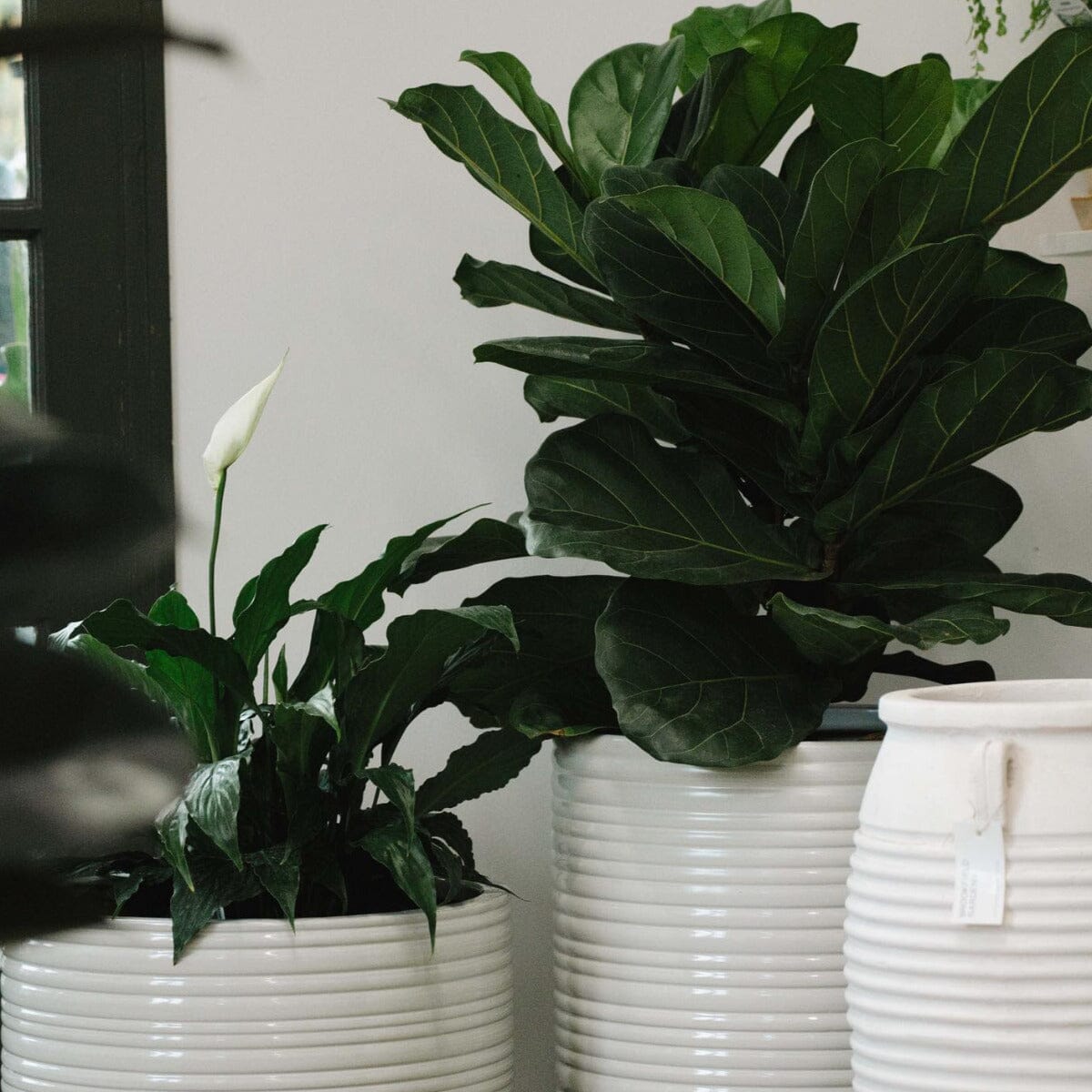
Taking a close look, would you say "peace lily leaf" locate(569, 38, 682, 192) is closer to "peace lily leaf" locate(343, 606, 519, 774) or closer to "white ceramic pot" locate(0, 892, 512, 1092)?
"peace lily leaf" locate(343, 606, 519, 774)

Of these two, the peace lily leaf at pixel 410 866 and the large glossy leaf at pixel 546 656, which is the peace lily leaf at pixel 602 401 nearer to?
the large glossy leaf at pixel 546 656

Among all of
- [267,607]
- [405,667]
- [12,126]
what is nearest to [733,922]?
[405,667]

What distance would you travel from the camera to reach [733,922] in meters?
0.97

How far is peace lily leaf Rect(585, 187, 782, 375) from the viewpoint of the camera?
0.93 metres

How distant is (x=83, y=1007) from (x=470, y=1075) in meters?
0.26

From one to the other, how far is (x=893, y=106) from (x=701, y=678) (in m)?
0.43

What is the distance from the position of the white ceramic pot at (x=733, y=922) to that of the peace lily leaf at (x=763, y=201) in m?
0.37

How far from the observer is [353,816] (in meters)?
0.98

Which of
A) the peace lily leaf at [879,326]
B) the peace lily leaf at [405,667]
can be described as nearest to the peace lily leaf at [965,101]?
the peace lily leaf at [879,326]

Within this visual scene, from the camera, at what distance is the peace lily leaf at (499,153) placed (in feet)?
3.30

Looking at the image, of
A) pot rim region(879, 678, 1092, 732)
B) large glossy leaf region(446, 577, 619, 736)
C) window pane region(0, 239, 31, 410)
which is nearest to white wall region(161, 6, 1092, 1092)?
window pane region(0, 239, 31, 410)

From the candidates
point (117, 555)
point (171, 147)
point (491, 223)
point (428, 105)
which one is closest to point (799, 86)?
point (428, 105)

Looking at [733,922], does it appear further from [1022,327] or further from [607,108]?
[607,108]

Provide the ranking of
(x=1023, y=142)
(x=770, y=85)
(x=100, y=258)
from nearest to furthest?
(x=1023, y=142), (x=770, y=85), (x=100, y=258)
